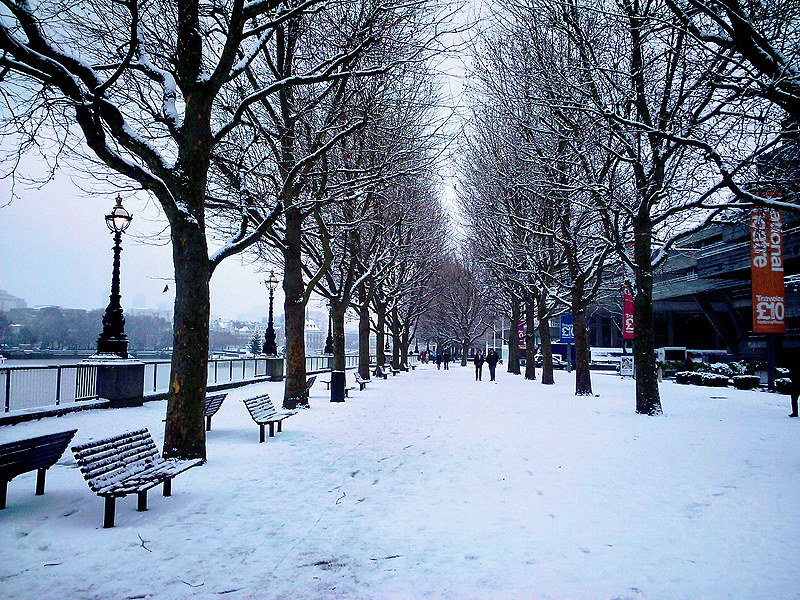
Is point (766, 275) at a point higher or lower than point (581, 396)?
higher

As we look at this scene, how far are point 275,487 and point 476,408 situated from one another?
10.4 meters

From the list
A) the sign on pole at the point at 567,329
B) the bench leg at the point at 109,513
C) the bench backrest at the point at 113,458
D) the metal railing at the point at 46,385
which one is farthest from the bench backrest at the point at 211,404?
the sign on pole at the point at 567,329

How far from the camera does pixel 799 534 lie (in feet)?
18.0

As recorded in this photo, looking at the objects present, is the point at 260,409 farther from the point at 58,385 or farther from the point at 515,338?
the point at 515,338

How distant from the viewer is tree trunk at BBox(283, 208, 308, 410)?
619 inches

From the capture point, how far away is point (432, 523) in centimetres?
579

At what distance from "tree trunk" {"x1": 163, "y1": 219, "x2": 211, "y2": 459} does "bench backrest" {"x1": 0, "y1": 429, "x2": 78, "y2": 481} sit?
1.59 m

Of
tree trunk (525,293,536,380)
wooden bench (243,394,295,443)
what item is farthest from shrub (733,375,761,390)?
wooden bench (243,394,295,443)

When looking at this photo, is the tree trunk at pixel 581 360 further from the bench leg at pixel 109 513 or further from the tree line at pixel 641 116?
the bench leg at pixel 109 513

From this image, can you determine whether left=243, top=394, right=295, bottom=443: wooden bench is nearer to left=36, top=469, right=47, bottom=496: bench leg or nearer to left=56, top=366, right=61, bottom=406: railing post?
left=36, top=469, right=47, bottom=496: bench leg

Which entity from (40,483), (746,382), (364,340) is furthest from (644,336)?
(364,340)

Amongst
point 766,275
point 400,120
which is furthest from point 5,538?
point 766,275

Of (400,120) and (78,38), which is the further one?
(400,120)

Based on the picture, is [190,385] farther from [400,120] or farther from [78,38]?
[400,120]
